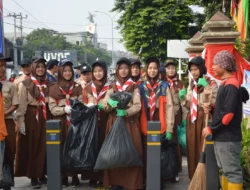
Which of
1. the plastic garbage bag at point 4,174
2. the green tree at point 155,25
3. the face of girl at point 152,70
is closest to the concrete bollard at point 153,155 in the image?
the face of girl at point 152,70

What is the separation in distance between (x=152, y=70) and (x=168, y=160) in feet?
4.46

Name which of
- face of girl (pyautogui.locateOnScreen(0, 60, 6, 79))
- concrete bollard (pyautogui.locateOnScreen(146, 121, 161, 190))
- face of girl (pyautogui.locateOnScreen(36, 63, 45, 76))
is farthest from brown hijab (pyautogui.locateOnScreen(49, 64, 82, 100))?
concrete bollard (pyautogui.locateOnScreen(146, 121, 161, 190))

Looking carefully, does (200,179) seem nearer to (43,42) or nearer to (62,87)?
(62,87)

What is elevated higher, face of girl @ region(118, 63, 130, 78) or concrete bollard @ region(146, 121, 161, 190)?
face of girl @ region(118, 63, 130, 78)

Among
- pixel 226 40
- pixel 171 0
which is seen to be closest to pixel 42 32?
pixel 171 0

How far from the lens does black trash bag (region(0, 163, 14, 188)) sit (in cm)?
554

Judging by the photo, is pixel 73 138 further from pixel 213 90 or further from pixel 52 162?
pixel 213 90

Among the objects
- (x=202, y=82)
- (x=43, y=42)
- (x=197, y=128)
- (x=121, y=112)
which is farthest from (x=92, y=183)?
(x=43, y=42)

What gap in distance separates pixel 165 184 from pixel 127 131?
1.57 m

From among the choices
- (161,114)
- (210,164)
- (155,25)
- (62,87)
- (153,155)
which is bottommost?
(210,164)

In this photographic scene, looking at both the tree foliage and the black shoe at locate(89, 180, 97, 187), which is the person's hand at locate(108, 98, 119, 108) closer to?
the black shoe at locate(89, 180, 97, 187)

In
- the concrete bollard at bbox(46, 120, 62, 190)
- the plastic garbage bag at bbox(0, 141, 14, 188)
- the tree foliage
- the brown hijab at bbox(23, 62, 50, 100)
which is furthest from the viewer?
the tree foliage

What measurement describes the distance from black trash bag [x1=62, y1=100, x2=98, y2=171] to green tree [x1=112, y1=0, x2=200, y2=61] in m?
11.4

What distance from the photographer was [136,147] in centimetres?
566
